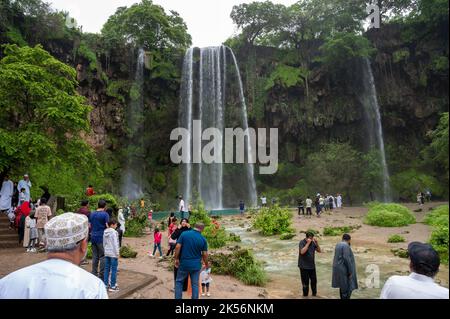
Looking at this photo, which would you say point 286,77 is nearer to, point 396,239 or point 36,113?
point 396,239

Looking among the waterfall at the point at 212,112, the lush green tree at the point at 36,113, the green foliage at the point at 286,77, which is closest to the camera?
the lush green tree at the point at 36,113

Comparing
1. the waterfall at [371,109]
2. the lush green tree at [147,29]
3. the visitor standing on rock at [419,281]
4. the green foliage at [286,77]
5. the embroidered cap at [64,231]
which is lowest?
the visitor standing on rock at [419,281]

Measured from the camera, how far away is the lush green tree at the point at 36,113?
37.0 ft

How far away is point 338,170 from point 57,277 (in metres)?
29.2

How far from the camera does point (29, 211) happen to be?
11.1 metres

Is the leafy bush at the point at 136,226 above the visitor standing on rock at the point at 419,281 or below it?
below

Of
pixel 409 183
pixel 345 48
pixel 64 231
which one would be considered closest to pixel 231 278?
pixel 64 231

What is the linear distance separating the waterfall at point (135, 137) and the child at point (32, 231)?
21.9m

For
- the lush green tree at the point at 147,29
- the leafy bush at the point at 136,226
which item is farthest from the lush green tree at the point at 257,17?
the leafy bush at the point at 136,226

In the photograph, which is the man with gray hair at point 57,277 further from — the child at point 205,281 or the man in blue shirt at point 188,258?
the child at point 205,281

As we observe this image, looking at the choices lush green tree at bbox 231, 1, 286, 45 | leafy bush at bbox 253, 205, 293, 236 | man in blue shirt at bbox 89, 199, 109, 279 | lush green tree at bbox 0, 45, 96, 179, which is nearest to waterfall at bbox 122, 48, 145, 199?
lush green tree at bbox 231, 1, 286, 45

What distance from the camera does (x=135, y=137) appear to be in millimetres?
34219

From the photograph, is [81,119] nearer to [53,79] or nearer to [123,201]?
[53,79]
